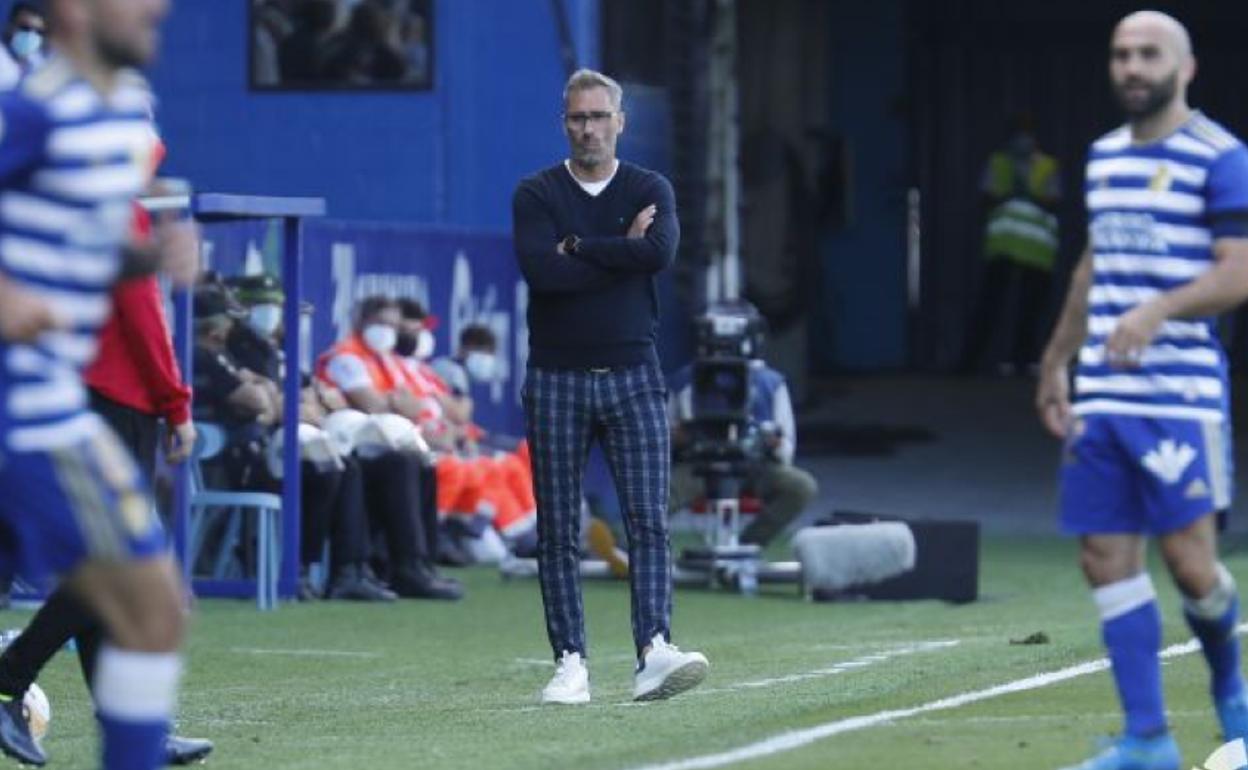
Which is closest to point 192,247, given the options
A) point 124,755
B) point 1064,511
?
point 124,755

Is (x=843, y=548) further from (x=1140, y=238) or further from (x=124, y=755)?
(x=124, y=755)

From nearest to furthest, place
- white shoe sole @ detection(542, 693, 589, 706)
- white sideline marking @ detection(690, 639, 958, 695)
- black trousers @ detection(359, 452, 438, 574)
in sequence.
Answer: white shoe sole @ detection(542, 693, 589, 706), white sideline marking @ detection(690, 639, 958, 695), black trousers @ detection(359, 452, 438, 574)

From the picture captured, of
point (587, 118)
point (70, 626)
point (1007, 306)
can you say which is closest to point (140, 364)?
point (70, 626)

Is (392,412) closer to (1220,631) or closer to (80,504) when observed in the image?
(1220,631)

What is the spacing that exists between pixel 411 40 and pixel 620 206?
37.4ft

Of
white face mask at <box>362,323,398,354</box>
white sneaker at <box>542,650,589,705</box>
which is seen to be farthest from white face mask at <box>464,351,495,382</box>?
white sneaker at <box>542,650,589,705</box>

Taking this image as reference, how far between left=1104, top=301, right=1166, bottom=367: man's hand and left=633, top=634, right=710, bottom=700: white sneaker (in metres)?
2.92

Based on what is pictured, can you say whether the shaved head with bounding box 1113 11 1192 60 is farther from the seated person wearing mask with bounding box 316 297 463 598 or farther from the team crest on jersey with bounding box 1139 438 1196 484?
the seated person wearing mask with bounding box 316 297 463 598

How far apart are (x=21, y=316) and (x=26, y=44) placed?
6.58m

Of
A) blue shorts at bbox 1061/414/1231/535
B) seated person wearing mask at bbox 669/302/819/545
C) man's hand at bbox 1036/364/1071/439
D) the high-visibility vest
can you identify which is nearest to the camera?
blue shorts at bbox 1061/414/1231/535

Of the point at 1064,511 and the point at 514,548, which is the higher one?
the point at 1064,511

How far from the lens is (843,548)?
635 inches

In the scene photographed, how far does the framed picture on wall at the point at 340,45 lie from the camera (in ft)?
72.8

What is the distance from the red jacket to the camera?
927 centimetres
